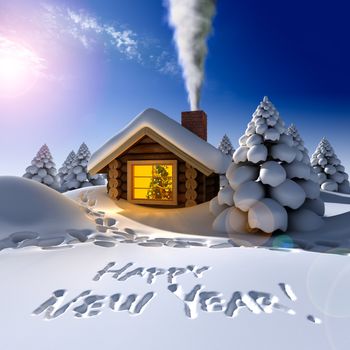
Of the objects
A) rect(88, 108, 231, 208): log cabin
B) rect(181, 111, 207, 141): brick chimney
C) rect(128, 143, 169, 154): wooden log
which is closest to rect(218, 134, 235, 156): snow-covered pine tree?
rect(88, 108, 231, 208): log cabin

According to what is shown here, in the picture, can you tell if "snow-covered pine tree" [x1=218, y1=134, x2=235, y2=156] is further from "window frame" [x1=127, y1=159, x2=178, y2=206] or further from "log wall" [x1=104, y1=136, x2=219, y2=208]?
"window frame" [x1=127, y1=159, x2=178, y2=206]

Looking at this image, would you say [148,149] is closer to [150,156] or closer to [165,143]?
[150,156]

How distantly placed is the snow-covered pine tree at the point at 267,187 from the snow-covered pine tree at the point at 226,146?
56.7ft

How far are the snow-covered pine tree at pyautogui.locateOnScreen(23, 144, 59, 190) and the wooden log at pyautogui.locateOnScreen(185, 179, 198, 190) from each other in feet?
44.2

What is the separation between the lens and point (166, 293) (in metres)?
2.97

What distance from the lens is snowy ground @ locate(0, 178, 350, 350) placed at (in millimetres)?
2219

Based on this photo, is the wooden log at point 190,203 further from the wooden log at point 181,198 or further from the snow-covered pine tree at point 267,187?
the snow-covered pine tree at point 267,187

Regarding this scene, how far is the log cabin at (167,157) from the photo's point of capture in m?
8.89

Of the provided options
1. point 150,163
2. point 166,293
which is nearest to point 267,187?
point 166,293

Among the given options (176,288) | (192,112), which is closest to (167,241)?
(176,288)

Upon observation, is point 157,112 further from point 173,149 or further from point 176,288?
point 176,288

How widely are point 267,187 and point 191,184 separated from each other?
321 cm

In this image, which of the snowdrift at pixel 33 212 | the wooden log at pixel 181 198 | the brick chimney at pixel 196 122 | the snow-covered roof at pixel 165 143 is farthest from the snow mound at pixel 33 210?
the brick chimney at pixel 196 122

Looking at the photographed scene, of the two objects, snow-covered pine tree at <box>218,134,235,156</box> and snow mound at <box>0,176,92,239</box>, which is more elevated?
snow-covered pine tree at <box>218,134,235,156</box>
